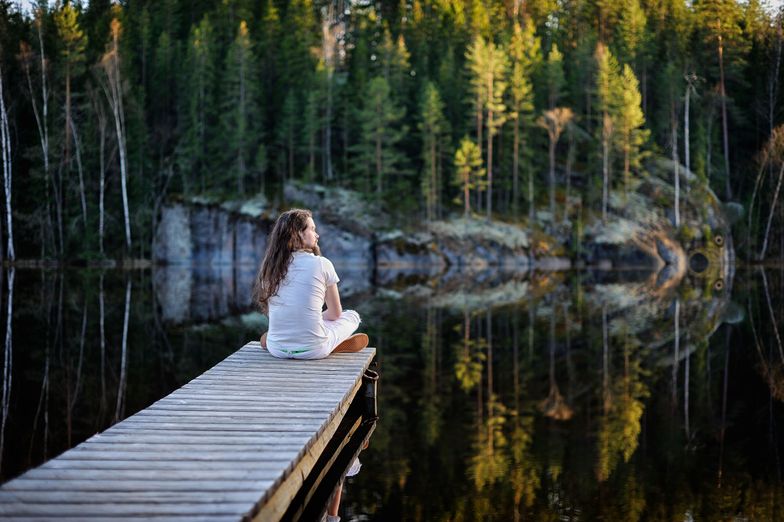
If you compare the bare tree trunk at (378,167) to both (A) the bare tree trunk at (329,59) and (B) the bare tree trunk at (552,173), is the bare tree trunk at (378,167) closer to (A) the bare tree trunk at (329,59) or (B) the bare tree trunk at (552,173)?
(A) the bare tree trunk at (329,59)

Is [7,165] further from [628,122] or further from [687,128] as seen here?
[687,128]

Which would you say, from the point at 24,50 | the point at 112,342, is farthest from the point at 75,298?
the point at 24,50

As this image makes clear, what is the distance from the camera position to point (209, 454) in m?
4.47

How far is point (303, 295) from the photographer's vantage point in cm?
712

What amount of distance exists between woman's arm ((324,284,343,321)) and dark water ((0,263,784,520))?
1.14 m

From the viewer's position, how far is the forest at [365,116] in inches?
1751

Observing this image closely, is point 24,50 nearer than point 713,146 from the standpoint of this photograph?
Yes

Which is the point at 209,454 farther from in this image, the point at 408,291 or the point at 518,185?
the point at 518,185

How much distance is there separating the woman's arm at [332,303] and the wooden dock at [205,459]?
87 cm

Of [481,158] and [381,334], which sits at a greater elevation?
[481,158]

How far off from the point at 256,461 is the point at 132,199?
45765mm

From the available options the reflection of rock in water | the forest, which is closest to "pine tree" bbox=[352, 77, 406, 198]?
the forest

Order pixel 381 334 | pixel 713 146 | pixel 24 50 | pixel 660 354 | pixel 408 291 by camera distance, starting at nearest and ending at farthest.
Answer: pixel 660 354 → pixel 381 334 → pixel 408 291 → pixel 24 50 → pixel 713 146

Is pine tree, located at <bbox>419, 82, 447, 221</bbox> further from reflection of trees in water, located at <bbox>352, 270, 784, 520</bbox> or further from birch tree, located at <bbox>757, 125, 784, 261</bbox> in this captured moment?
reflection of trees in water, located at <bbox>352, 270, 784, 520</bbox>
